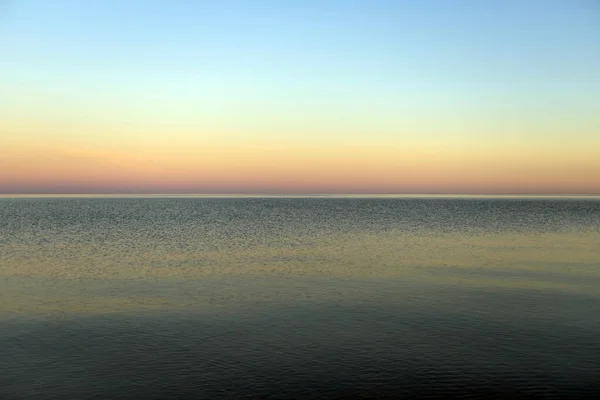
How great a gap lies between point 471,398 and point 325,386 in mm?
3954

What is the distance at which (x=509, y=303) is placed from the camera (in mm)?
25156

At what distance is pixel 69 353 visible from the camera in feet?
57.4

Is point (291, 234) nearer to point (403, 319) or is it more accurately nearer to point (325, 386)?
point (403, 319)

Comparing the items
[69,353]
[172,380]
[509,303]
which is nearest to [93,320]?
[69,353]

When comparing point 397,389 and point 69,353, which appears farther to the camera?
Answer: point 69,353

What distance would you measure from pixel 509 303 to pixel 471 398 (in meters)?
12.2

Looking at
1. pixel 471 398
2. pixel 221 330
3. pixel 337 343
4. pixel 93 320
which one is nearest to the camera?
pixel 471 398

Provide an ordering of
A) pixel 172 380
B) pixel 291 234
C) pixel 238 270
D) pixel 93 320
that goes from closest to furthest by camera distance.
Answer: pixel 172 380, pixel 93 320, pixel 238 270, pixel 291 234

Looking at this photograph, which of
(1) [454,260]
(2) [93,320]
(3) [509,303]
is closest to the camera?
(2) [93,320]

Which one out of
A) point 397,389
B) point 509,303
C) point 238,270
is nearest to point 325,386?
point 397,389

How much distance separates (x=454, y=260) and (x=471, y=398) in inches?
1071

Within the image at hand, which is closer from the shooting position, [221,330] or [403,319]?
[221,330]

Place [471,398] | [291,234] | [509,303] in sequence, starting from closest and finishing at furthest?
[471,398]
[509,303]
[291,234]

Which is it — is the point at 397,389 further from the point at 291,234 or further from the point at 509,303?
the point at 291,234
